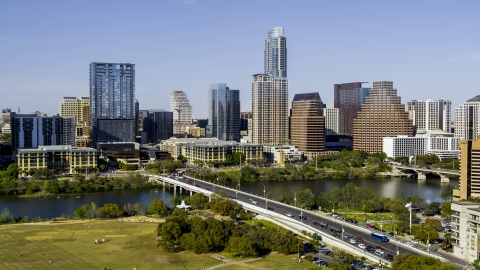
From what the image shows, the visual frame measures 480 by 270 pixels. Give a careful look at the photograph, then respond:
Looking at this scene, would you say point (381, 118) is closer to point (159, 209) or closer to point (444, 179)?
point (444, 179)

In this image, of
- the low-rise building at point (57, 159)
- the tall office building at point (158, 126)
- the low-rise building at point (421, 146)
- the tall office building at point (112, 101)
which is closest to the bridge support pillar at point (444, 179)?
the low-rise building at point (421, 146)

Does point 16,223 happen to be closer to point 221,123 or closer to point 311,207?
point 311,207

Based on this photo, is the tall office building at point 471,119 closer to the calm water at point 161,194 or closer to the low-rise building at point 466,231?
the calm water at point 161,194

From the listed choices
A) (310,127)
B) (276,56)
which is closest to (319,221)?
(310,127)

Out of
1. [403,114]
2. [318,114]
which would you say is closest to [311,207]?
[318,114]

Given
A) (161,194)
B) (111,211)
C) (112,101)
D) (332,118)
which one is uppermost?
(112,101)

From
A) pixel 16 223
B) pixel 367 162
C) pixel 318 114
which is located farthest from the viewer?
pixel 318 114
